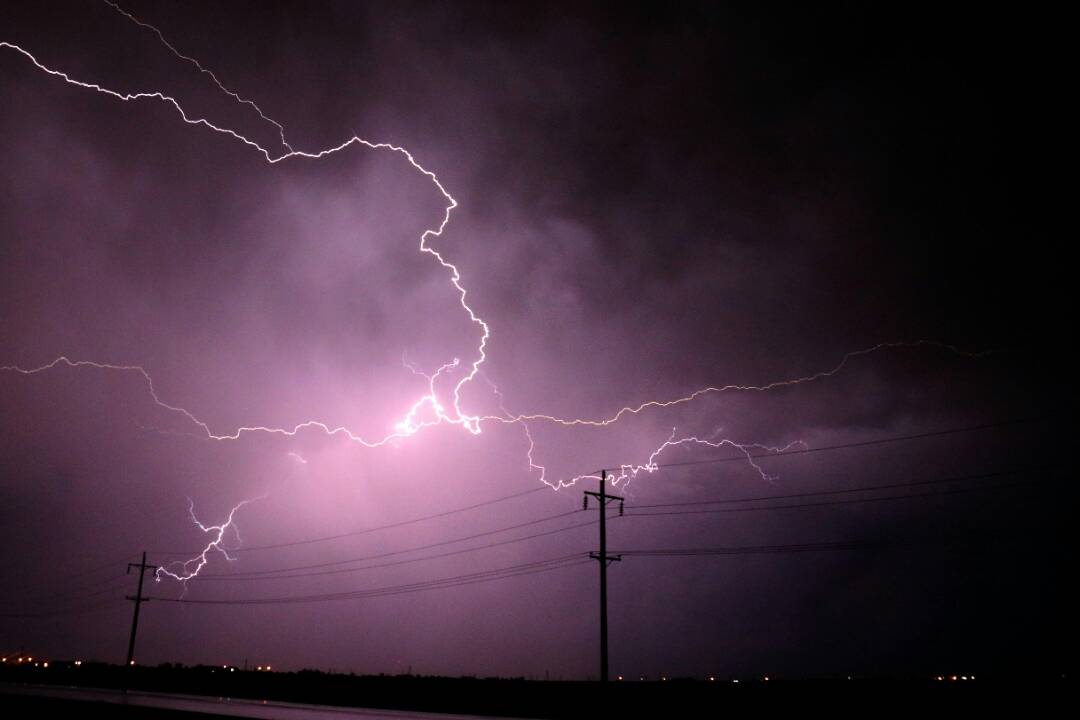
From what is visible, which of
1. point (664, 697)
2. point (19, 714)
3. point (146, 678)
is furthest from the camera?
point (146, 678)

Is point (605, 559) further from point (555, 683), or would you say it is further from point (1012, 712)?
point (1012, 712)

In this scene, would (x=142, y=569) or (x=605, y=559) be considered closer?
(x=605, y=559)

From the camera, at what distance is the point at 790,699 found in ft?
59.3

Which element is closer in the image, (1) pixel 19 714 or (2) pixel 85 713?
(1) pixel 19 714

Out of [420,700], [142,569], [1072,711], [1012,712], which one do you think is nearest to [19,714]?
[420,700]

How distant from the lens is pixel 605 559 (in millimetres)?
22062

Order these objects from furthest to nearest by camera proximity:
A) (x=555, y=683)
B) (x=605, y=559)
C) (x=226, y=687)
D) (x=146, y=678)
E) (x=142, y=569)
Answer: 1. (x=142, y=569)
2. (x=146, y=678)
3. (x=226, y=687)
4. (x=555, y=683)
5. (x=605, y=559)

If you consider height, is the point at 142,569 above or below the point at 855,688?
above

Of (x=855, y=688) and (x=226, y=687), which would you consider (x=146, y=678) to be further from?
(x=855, y=688)

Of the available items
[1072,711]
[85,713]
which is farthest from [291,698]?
[1072,711]

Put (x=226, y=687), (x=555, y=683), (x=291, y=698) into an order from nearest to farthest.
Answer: (x=555, y=683) → (x=291, y=698) → (x=226, y=687)

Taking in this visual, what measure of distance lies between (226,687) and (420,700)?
40.4 feet

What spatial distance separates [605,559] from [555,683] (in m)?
6.10

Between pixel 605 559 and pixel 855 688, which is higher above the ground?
pixel 605 559
